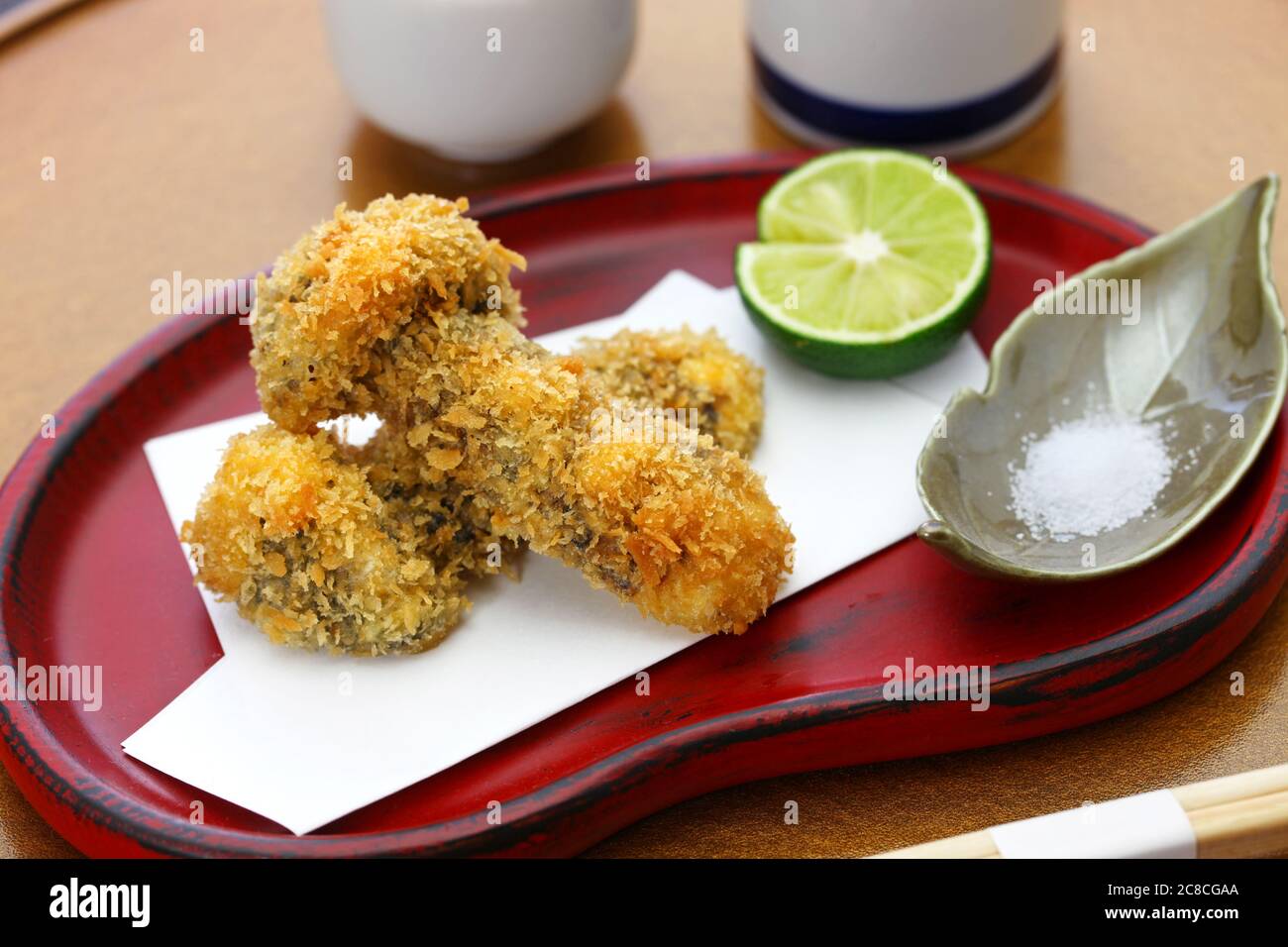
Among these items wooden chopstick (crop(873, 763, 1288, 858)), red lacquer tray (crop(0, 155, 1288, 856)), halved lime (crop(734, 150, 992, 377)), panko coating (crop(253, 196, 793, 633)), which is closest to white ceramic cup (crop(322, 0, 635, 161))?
halved lime (crop(734, 150, 992, 377))

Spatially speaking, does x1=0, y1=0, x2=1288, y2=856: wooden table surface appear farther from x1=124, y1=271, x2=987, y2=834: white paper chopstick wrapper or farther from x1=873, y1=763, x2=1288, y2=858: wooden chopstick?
x1=873, y1=763, x2=1288, y2=858: wooden chopstick

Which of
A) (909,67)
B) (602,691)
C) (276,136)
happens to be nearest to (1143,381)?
(909,67)

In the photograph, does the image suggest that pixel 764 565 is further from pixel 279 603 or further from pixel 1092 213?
pixel 1092 213

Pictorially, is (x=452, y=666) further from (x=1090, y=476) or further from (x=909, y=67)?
(x=909, y=67)
